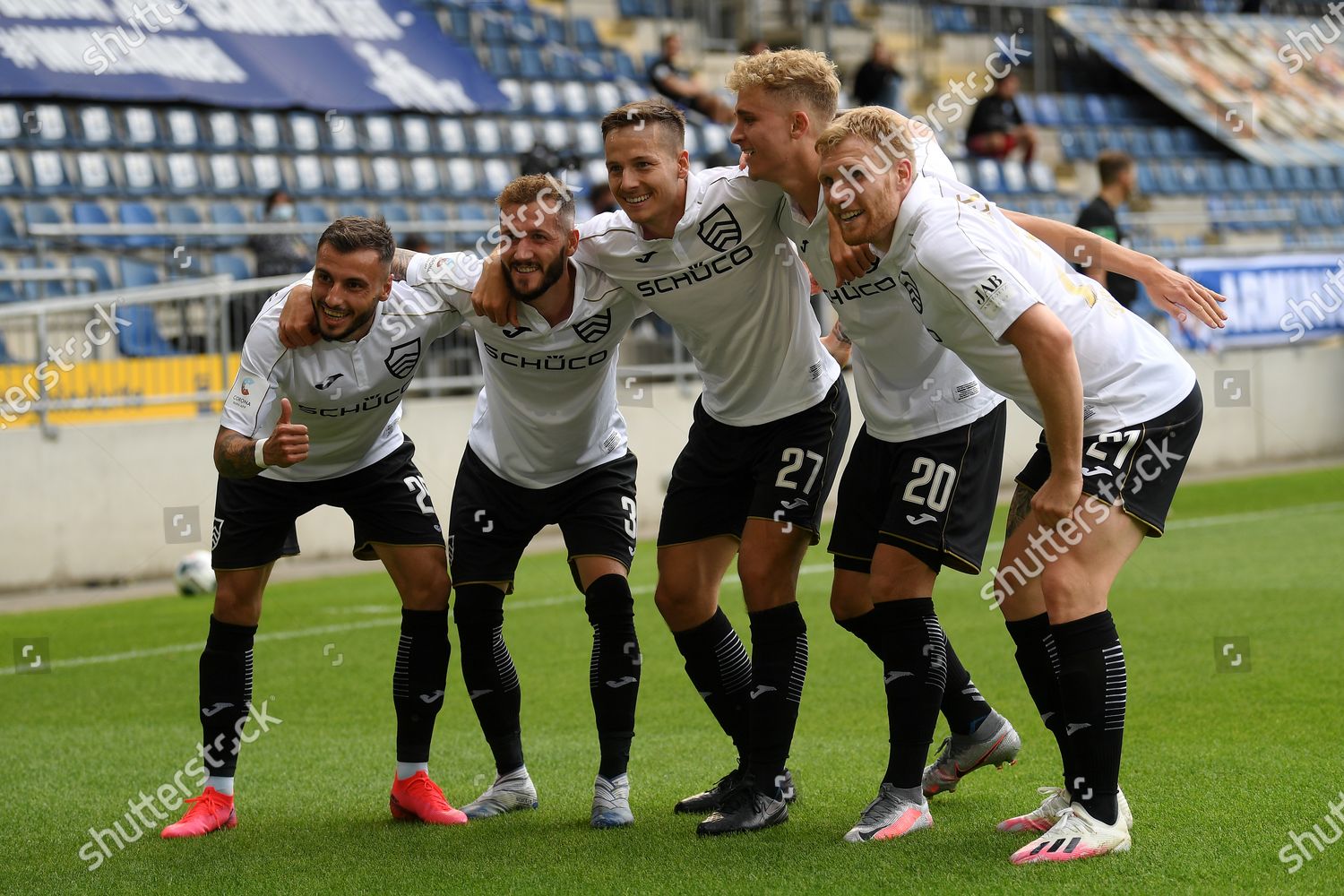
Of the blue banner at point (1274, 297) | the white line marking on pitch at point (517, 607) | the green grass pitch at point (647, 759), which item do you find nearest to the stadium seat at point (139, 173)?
the green grass pitch at point (647, 759)

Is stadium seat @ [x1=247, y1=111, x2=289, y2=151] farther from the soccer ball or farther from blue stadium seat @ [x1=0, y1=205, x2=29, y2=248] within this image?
the soccer ball

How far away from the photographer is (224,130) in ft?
52.2

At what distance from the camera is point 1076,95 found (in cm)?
2528

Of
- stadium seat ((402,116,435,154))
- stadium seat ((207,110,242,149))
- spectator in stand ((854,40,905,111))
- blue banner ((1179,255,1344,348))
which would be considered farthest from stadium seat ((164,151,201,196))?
blue banner ((1179,255,1344,348))

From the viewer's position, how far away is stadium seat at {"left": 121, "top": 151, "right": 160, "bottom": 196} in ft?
48.9

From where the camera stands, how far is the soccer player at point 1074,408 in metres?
4.17

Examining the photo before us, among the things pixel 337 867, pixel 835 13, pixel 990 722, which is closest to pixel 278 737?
Result: pixel 337 867

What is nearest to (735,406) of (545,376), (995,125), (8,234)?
(545,376)

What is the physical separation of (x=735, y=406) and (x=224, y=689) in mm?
1948

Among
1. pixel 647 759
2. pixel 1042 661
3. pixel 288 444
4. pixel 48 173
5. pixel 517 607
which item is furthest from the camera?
pixel 48 173

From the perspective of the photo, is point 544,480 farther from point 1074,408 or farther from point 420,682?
point 1074,408

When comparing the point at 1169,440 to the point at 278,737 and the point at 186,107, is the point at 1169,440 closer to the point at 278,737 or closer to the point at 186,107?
the point at 278,737

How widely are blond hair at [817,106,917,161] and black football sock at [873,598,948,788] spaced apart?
4.29 ft

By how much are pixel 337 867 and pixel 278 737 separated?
84.6 inches
